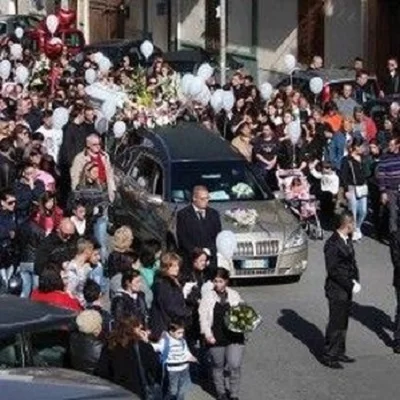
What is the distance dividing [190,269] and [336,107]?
10105 mm

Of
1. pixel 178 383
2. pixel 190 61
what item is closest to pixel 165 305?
pixel 178 383

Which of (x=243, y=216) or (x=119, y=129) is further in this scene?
(x=119, y=129)

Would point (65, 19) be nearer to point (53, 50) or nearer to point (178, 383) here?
point (53, 50)

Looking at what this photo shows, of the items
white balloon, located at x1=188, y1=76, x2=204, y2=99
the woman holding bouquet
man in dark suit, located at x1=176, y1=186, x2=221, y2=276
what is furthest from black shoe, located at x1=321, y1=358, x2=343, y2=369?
white balloon, located at x1=188, y1=76, x2=204, y2=99

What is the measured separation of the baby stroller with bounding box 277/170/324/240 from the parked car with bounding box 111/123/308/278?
1.32 m

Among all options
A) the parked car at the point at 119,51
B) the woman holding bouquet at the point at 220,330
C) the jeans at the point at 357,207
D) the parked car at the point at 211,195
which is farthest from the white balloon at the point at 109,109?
the parked car at the point at 119,51

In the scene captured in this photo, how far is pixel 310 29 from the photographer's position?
38156 millimetres

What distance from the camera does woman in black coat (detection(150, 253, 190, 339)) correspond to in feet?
43.5

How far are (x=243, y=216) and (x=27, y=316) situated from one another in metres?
8.52

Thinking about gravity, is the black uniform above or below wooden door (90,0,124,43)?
below

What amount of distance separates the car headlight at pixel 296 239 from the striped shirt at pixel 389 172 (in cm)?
215

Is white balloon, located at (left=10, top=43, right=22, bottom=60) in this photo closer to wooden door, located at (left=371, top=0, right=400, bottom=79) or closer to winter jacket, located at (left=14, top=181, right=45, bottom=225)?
wooden door, located at (left=371, top=0, right=400, bottom=79)

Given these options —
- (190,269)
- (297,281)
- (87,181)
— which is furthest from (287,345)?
(87,181)

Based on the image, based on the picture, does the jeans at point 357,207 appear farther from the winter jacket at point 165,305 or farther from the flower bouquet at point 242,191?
the winter jacket at point 165,305
